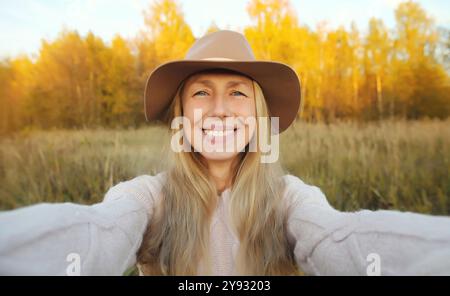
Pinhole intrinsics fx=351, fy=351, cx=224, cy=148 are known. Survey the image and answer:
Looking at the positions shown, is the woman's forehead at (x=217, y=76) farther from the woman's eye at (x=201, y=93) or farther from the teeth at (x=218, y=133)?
the teeth at (x=218, y=133)

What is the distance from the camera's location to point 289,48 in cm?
194

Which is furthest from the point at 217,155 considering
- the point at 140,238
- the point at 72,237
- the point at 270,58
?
the point at 270,58

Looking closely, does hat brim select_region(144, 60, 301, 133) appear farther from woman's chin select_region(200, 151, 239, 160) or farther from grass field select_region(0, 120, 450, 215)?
grass field select_region(0, 120, 450, 215)

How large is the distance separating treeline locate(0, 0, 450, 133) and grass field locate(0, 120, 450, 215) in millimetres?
79

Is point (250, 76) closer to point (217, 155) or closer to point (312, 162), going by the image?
point (217, 155)

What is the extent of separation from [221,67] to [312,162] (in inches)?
41.8

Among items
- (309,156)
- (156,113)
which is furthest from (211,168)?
(309,156)

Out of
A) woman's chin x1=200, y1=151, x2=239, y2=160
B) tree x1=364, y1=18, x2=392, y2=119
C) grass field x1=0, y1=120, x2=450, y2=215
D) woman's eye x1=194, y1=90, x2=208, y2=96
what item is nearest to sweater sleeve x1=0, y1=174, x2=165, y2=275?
woman's chin x1=200, y1=151, x2=239, y2=160

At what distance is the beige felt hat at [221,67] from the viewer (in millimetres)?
1104

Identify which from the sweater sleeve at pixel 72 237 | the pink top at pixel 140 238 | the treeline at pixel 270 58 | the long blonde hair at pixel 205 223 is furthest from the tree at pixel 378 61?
the sweater sleeve at pixel 72 237

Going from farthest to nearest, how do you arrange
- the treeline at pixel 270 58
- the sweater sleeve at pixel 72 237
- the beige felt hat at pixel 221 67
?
the treeline at pixel 270 58 → the beige felt hat at pixel 221 67 → the sweater sleeve at pixel 72 237

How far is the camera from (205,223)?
1.16 metres

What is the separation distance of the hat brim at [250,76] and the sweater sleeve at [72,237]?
0.39 m

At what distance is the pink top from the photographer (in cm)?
71
